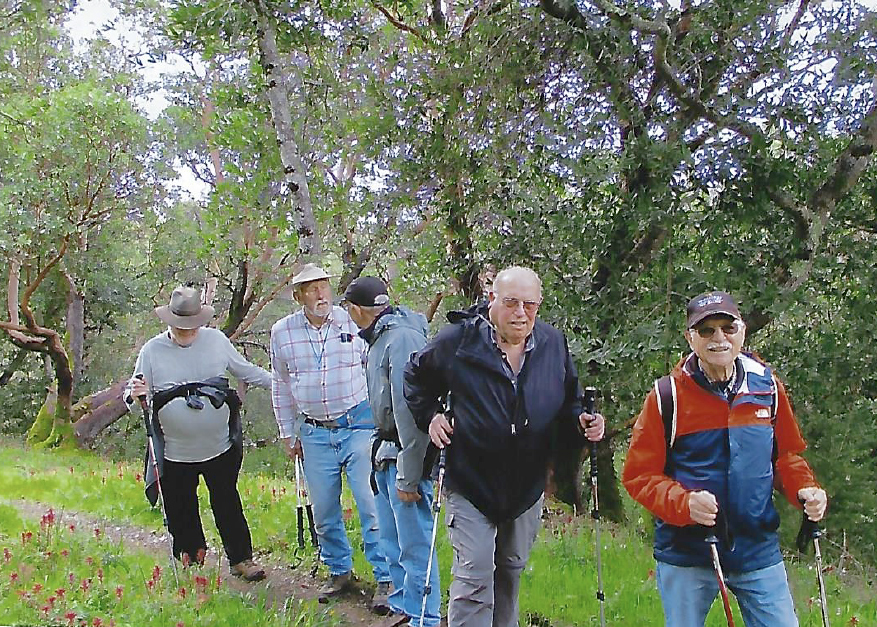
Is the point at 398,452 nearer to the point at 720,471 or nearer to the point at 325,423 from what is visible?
the point at 325,423

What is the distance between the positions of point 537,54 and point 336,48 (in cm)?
211

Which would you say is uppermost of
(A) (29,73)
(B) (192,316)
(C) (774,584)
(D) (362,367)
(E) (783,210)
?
(A) (29,73)

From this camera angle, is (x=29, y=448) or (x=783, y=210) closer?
(x=783, y=210)

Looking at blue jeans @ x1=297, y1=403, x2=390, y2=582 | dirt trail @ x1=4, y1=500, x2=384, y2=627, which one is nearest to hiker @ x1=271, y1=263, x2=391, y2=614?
blue jeans @ x1=297, y1=403, x2=390, y2=582

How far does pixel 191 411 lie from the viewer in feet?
17.9

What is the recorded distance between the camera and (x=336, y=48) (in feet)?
26.7

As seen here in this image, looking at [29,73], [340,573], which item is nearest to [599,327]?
[340,573]

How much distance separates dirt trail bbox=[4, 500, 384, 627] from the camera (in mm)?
5219

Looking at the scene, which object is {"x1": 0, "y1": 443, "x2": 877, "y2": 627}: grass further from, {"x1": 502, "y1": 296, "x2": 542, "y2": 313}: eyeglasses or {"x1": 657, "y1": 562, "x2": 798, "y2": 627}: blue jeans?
{"x1": 502, "y1": 296, "x2": 542, "y2": 313}: eyeglasses

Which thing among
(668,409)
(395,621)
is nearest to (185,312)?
(395,621)

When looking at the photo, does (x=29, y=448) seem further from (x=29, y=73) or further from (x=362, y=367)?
(x=362, y=367)

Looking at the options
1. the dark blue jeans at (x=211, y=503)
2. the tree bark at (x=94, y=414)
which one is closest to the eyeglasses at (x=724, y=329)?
the dark blue jeans at (x=211, y=503)

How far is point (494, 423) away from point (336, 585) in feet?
8.19

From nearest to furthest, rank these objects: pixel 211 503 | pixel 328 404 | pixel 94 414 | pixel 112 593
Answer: pixel 112 593 < pixel 328 404 < pixel 211 503 < pixel 94 414
